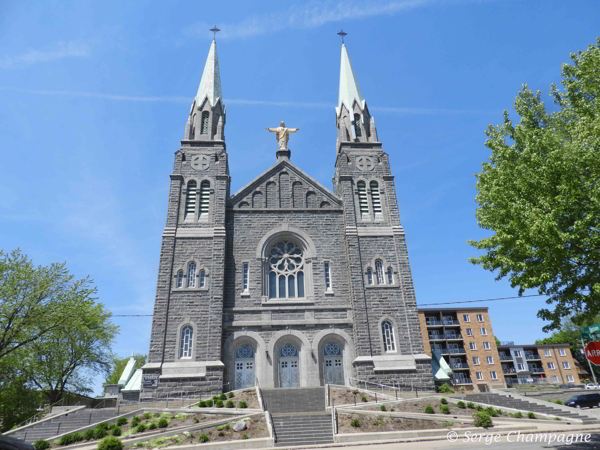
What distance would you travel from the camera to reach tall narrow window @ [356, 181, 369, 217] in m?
27.0

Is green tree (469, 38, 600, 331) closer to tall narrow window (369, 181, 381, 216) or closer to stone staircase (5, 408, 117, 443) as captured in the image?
tall narrow window (369, 181, 381, 216)

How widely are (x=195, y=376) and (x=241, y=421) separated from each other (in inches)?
249

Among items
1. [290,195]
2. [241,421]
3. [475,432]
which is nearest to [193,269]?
[290,195]

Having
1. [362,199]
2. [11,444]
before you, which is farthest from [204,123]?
[11,444]

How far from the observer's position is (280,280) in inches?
995

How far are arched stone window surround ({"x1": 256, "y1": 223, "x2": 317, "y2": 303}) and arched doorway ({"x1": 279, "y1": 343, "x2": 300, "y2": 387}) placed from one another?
2.77m

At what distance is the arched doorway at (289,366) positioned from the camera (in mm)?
22688

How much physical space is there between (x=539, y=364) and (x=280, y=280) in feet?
165

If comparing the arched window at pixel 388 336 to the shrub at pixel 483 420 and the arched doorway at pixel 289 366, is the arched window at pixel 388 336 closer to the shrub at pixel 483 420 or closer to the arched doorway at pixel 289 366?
the arched doorway at pixel 289 366

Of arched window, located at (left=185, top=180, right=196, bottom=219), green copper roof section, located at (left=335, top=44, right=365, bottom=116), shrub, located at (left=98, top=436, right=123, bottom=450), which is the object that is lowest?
shrub, located at (left=98, top=436, right=123, bottom=450)

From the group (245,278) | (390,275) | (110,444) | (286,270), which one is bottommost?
(110,444)

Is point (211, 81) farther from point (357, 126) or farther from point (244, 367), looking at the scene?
point (244, 367)

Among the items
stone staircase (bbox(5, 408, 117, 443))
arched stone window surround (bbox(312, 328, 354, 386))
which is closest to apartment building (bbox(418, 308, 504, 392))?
arched stone window surround (bbox(312, 328, 354, 386))

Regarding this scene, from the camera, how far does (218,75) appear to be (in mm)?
33219
